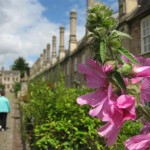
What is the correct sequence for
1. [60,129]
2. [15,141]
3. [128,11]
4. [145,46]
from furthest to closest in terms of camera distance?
[128,11] < [145,46] < [15,141] < [60,129]

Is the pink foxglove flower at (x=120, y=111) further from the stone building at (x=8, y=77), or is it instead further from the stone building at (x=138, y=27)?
the stone building at (x=8, y=77)

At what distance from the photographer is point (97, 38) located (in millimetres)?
800

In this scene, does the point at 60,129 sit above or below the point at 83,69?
below

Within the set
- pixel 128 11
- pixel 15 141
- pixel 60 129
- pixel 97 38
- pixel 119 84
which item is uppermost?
pixel 128 11

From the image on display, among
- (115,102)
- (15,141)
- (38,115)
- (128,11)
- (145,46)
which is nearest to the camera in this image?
(115,102)

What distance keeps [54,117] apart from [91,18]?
6.40 m

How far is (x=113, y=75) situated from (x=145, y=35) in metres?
18.0

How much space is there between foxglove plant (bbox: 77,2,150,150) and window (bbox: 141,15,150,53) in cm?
1737

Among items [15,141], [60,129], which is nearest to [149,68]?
[60,129]

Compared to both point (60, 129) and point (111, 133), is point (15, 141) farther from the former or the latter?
point (111, 133)

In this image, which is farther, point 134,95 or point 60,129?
point 60,129

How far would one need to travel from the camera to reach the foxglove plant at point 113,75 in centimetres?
79

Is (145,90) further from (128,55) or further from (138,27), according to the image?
(138,27)

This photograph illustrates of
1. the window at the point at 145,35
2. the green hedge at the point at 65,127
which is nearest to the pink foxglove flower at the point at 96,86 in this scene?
the green hedge at the point at 65,127
